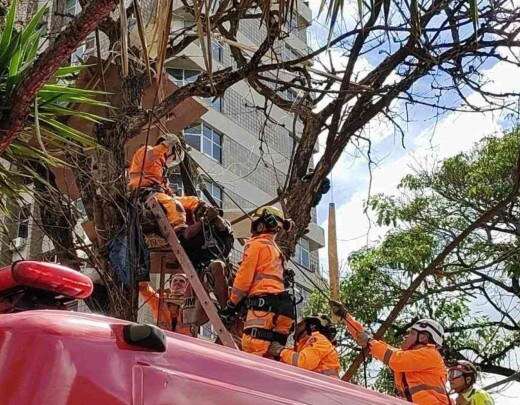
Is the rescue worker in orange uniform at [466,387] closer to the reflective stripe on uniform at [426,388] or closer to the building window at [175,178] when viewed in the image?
the reflective stripe on uniform at [426,388]

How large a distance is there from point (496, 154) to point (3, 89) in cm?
984

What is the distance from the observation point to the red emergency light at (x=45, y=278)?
8.14ft

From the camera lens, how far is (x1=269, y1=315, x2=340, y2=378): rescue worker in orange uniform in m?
5.30

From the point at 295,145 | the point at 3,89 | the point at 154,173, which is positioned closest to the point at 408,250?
the point at 295,145

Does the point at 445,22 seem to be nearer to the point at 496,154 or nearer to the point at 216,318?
the point at 216,318

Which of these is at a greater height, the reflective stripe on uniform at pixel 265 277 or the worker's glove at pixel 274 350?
the reflective stripe on uniform at pixel 265 277

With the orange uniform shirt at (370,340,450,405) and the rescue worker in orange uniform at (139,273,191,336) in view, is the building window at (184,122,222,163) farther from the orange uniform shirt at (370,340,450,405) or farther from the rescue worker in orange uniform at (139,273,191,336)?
the orange uniform shirt at (370,340,450,405)

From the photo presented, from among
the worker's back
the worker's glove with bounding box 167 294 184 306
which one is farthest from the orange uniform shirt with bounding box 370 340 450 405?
the worker's back

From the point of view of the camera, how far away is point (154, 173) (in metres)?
6.51

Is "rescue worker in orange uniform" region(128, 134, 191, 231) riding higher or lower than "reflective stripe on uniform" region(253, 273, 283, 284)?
higher

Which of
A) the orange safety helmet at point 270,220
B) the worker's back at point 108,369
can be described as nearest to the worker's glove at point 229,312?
the orange safety helmet at point 270,220

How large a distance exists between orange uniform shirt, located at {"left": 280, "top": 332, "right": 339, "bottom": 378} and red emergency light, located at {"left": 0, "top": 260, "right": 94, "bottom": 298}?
115 inches

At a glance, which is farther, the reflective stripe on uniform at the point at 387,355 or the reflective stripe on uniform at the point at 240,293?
the reflective stripe on uniform at the point at 387,355

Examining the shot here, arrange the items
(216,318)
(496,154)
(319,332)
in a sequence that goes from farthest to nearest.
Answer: (496,154) < (319,332) < (216,318)
